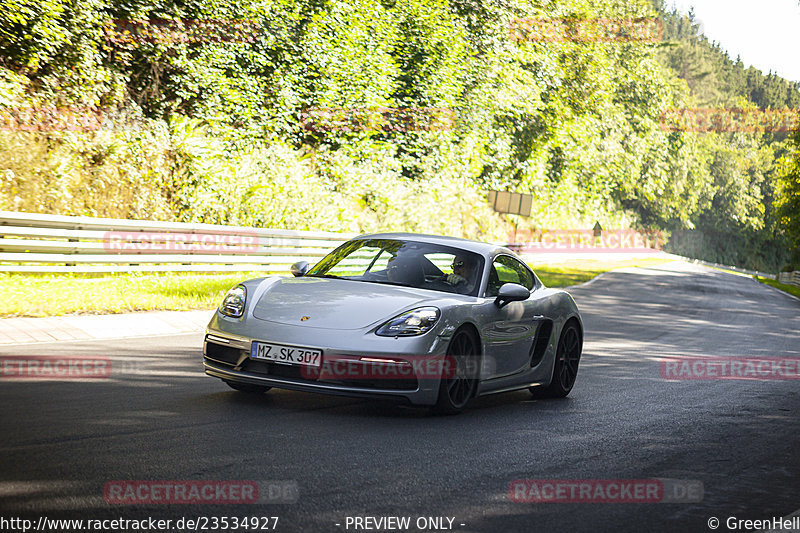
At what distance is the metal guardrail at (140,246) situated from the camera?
42.2 feet

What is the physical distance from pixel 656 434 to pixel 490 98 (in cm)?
3028

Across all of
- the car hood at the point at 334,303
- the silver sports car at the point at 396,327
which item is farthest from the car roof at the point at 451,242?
the car hood at the point at 334,303

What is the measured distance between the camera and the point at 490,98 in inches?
1433

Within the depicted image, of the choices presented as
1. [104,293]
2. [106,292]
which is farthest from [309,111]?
[104,293]

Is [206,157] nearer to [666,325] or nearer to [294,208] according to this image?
[294,208]

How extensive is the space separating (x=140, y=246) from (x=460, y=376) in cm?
924

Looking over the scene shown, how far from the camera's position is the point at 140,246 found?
1507 cm

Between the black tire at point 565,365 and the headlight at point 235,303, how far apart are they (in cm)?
306

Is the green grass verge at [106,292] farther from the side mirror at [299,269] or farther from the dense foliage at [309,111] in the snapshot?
the side mirror at [299,269]

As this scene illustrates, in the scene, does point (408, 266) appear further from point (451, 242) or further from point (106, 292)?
point (106, 292)

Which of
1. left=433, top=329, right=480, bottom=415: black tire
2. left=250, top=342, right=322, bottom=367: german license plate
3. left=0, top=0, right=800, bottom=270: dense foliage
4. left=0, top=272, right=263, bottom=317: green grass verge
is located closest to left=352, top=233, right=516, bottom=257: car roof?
left=433, top=329, right=480, bottom=415: black tire

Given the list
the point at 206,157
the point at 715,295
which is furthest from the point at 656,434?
the point at 715,295

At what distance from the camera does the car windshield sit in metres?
7.77

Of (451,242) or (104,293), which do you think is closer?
(451,242)
